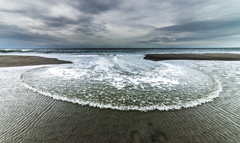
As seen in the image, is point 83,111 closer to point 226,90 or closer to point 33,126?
point 33,126

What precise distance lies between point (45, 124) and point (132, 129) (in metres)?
3.00

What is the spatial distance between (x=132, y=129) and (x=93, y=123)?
134 centimetres

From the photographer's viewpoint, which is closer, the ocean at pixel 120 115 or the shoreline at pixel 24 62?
the ocean at pixel 120 115

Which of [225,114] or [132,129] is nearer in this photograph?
[132,129]

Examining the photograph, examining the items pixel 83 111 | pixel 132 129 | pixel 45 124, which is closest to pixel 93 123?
pixel 83 111

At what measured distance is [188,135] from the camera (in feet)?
9.99

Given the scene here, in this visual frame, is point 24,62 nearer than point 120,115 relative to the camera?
No

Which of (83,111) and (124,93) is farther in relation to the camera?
(124,93)

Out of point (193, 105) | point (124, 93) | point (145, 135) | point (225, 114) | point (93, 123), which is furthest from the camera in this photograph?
point (124, 93)

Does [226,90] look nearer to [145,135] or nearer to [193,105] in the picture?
[193,105]

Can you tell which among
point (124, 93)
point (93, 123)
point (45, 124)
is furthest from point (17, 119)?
point (124, 93)

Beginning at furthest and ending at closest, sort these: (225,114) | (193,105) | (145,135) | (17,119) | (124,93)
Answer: (124,93), (193,105), (225,114), (17,119), (145,135)

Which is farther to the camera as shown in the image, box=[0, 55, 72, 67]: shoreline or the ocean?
box=[0, 55, 72, 67]: shoreline

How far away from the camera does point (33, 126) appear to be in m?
3.42
